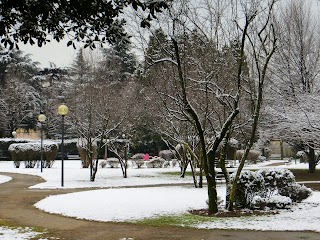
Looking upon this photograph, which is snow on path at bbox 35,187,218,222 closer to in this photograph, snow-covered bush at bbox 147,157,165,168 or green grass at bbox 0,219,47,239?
green grass at bbox 0,219,47,239

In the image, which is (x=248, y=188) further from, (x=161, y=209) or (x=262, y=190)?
(x=161, y=209)

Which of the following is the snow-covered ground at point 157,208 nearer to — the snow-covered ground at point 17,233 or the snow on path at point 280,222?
the snow on path at point 280,222

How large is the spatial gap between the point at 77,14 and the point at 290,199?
925cm

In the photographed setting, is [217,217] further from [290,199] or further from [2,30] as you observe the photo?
[2,30]

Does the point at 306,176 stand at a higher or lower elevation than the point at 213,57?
lower

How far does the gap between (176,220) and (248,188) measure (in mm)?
2730

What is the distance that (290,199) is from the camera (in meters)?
12.4

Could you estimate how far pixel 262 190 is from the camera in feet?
40.1

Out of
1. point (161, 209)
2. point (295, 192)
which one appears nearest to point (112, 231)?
point (161, 209)

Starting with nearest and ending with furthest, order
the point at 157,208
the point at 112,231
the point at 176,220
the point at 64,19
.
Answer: the point at 64,19 < the point at 112,231 < the point at 176,220 < the point at 157,208

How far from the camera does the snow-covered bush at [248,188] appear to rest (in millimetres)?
12055

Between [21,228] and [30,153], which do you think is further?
[30,153]

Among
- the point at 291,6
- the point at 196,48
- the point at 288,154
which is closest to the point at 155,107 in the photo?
the point at 291,6

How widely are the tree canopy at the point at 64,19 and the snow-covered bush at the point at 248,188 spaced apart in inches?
294
